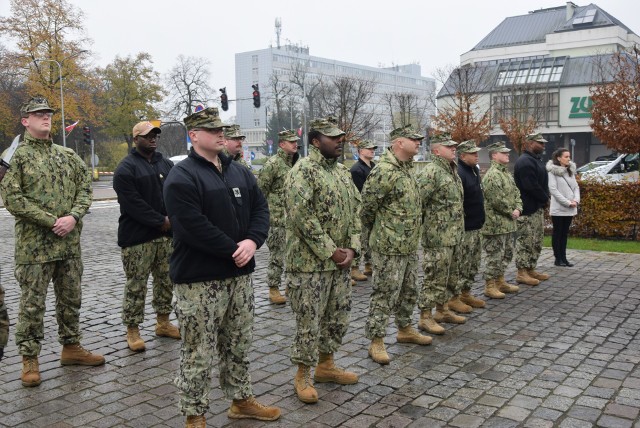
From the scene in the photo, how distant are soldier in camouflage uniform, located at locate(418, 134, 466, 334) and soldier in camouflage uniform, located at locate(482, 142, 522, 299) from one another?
1810mm

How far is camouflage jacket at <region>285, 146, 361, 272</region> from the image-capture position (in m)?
4.91

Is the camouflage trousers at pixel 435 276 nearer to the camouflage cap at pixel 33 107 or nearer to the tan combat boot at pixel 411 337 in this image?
the tan combat boot at pixel 411 337

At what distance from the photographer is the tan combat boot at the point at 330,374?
208 inches

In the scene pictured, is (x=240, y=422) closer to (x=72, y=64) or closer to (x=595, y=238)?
(x=595, y=238)

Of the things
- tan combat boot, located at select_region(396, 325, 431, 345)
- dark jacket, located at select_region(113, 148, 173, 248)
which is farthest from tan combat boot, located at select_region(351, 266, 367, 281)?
dark jacket, located at select_region(113, 148, 173, 248)

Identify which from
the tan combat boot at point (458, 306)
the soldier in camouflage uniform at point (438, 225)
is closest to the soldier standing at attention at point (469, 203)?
the tan combat boot at point (458, 306)

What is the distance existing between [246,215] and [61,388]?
2370mm

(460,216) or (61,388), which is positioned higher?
(460,216)

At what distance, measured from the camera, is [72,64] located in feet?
145

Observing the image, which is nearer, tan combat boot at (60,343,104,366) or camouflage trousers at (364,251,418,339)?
tan combat boot at (60,343,104,366)

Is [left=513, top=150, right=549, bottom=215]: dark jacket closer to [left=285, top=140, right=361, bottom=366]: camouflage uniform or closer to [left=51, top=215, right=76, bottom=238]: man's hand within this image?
[left=285, top=140, right=361, bottom=366]: camouflage uniform

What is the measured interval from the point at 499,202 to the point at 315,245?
4.53 m

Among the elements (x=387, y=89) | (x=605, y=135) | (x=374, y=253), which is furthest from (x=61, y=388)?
(x=387, y=89)

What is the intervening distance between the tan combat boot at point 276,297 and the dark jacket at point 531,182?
402cm
